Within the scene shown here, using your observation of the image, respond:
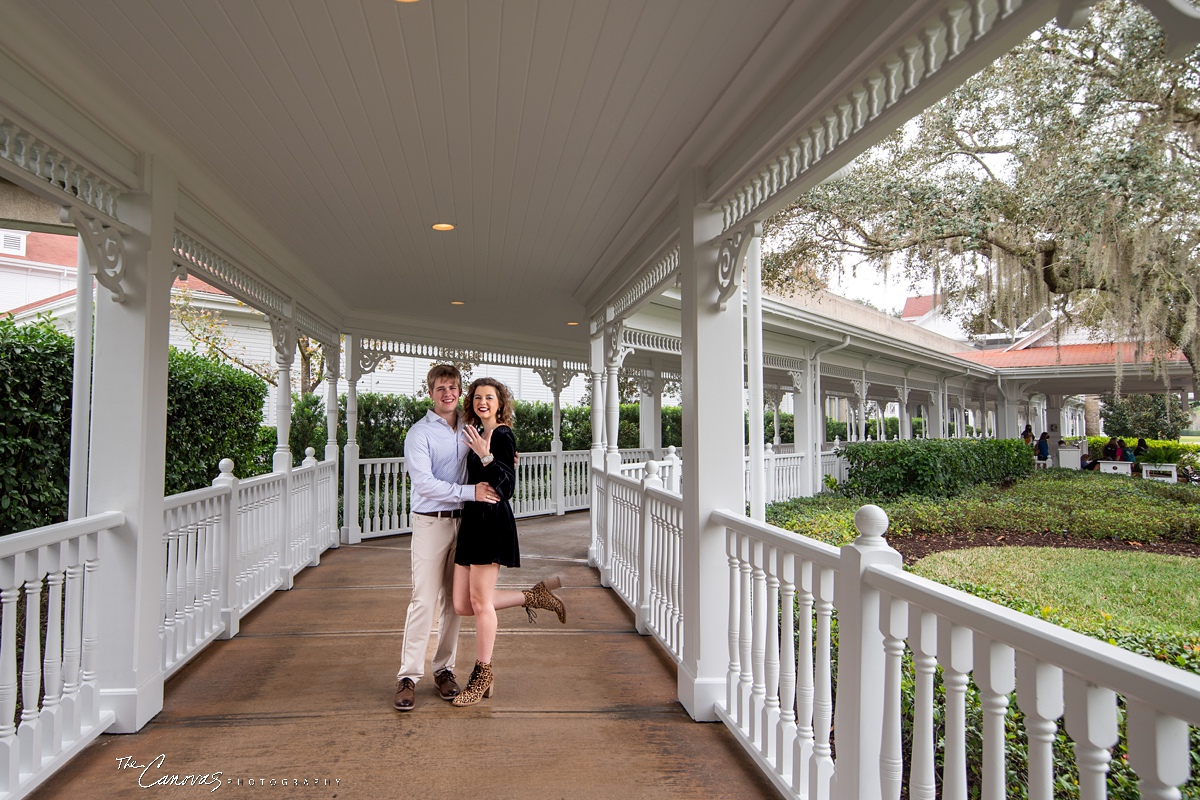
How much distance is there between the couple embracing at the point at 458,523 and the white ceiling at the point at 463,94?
3.98 feet

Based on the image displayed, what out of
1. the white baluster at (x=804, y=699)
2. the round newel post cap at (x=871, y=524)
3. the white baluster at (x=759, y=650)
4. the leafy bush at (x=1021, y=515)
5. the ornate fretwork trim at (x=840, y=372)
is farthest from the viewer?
the ornate fretwork trim at (x=840, y=372)

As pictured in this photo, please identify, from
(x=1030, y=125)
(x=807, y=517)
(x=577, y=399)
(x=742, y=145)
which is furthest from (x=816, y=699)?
(x=577, y=399)

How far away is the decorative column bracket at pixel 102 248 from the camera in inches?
114

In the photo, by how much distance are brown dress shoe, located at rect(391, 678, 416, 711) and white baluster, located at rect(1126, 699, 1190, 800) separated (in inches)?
117

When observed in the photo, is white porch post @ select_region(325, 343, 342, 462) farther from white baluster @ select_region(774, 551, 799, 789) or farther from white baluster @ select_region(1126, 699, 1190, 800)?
white baluster @ select_region(1126, 699, 1190, 800)

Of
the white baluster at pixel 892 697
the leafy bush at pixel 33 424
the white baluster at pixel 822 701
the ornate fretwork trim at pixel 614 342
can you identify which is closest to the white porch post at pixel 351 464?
the ornate fretwork trim at pixel 614 342

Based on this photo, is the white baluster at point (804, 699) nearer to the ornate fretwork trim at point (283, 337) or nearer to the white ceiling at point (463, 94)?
the white ceiling at point (463, 94)

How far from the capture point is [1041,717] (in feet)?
4.42

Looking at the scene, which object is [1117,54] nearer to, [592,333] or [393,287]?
[592,333]

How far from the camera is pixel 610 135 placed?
3.29 metres

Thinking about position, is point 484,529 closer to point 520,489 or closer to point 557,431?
point 520,489

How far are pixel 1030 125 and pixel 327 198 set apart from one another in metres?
8.41

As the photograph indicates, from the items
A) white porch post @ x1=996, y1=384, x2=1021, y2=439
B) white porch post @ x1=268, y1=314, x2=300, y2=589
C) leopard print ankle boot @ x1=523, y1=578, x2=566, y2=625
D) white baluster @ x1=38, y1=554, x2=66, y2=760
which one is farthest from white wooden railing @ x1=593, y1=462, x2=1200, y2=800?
white porch post @ x1=996, y1=384, x2=1021, y2=439

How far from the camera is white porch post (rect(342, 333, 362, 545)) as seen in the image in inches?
330
